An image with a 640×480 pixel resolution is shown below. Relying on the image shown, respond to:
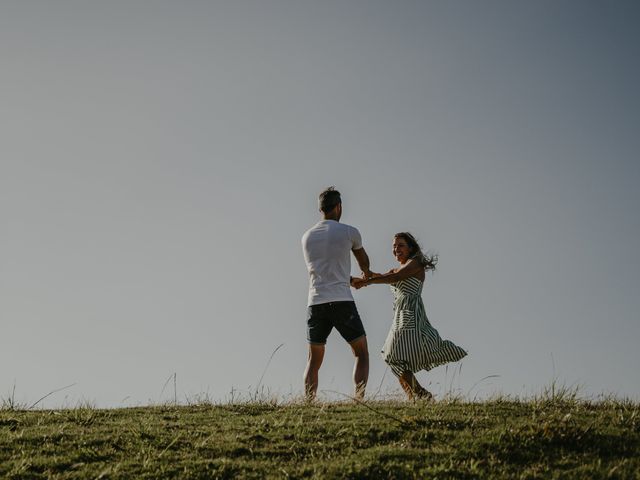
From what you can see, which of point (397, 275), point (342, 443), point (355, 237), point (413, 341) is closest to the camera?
point (342, 443)

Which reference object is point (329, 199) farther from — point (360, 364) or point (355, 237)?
point (360, 364)

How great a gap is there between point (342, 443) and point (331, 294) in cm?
281

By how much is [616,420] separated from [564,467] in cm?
185

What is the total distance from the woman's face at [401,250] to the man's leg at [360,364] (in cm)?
173

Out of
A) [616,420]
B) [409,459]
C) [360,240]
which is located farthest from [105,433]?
[616,420]

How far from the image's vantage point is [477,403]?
8547mm

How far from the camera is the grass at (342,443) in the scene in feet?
19.3

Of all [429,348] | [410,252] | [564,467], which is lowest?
[564,467]

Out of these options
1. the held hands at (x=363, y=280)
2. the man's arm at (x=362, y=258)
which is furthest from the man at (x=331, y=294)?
the held hands at (x=363, y=280)

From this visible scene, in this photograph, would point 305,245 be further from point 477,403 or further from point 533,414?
point 533,414

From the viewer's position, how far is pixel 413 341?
9.75m

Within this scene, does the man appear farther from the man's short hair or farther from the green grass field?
the green grass field

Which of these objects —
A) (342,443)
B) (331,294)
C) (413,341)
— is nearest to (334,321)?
(331,294)

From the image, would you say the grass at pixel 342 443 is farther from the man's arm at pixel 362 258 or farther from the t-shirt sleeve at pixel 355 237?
the t-shirt sleeve at pixel 355 237
